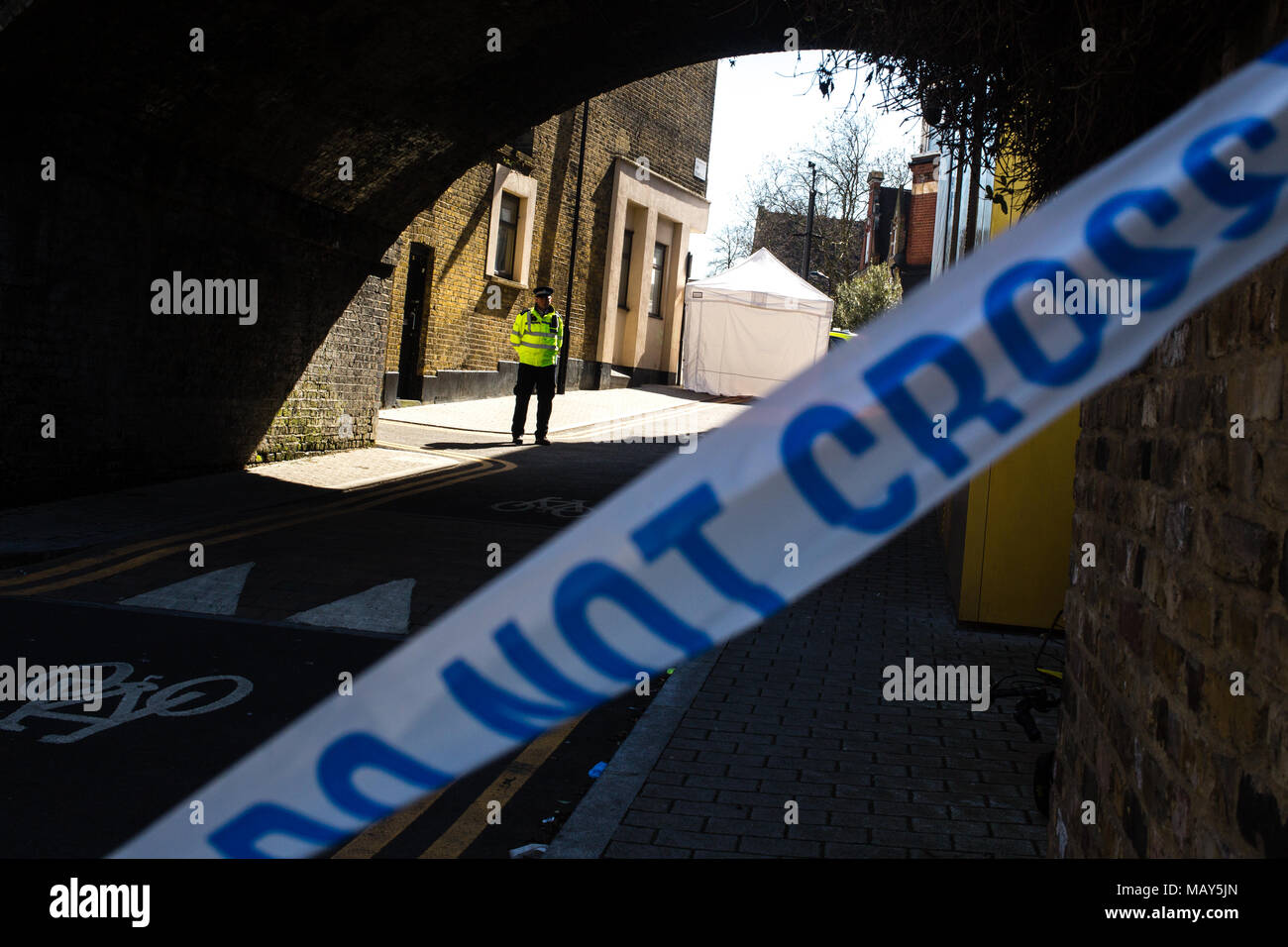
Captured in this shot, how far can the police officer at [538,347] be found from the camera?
1580cm

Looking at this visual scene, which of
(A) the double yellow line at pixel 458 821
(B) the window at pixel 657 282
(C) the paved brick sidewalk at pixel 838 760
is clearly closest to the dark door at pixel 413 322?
(B) the window at pixel 657 282

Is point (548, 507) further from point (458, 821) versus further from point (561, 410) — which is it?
point (561, 410)

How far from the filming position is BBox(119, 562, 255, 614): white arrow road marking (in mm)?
7199

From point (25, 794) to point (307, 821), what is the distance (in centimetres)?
375

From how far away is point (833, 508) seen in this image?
93 centimetres

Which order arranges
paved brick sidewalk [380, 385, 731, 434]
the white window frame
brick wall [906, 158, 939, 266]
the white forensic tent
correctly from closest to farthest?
1. paved brick sidewalk [380, 385, 731, 434]
2. the white window frame
3. the white forensic tent
4. brick wall [906, 158, 939, 266]

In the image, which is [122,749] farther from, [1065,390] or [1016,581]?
[1016,581]

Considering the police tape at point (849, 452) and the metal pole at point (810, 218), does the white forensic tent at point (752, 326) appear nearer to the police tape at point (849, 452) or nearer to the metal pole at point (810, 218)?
the metal pole at point (810, 218)

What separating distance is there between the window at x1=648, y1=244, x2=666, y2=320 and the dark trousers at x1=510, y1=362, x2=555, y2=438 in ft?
44.1

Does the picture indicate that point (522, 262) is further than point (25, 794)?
Yes

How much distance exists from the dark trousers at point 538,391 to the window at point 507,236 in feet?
22.5

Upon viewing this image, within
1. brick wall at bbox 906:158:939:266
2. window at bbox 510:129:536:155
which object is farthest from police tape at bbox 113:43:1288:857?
brick wall at bbox 906:158:939:266

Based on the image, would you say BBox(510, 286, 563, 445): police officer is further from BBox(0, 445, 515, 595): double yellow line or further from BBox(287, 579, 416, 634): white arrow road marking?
BBox(287, 579, 416, 634): white arrow road marking

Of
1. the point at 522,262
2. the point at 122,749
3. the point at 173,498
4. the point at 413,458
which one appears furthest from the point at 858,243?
the point at 122,749
